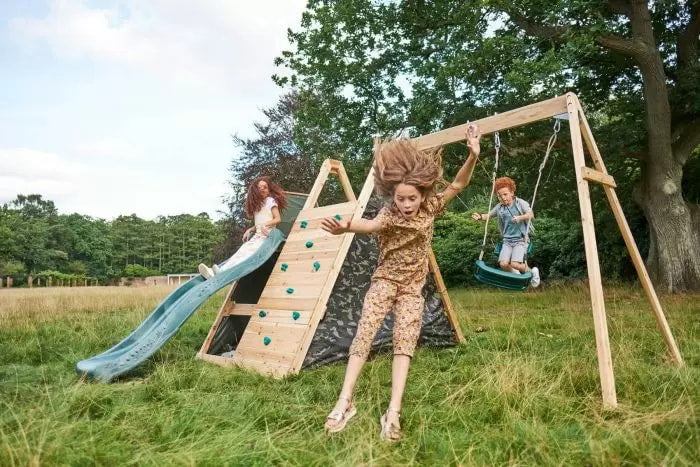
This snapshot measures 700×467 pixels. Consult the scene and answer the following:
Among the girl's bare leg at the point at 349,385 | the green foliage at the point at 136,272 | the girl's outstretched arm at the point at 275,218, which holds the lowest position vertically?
the green foliage at the point at 136,272

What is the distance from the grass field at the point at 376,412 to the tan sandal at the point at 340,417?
0.16 feet

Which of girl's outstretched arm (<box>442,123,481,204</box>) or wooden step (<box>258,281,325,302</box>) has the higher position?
girl's outstretched arm (<box>442,123,481,204</box>)

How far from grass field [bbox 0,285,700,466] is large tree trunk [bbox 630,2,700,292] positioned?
5.77 meters

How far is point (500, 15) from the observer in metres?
10.9

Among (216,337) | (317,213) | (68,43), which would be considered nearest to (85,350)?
(216,337)

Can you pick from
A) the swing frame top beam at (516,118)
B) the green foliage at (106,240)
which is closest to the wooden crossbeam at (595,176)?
the swing frame top beam at (516,118)

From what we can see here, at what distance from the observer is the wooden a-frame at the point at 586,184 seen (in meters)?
3.31

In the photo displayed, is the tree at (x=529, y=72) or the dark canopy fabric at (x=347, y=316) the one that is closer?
the dark canopy fabric at (x=347, y=316)

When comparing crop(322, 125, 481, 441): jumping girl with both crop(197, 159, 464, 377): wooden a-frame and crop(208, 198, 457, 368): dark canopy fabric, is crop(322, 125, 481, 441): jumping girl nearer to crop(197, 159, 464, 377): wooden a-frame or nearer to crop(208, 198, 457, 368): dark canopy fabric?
crop(197, 159, 464, 377): wooden a-frame

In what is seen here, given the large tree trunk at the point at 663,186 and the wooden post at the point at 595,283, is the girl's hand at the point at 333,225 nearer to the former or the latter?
the wooden post at the point at 595,283

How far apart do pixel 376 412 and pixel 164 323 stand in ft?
7.87

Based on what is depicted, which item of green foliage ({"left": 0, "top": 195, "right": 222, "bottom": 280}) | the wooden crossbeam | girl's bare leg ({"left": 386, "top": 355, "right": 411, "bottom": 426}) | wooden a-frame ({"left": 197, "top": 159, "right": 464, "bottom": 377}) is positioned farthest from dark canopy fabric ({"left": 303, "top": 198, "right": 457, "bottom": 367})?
green foliage ({"left": 0, "top": 195, "right": 222, "bottom": 280})

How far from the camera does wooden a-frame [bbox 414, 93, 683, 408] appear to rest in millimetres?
3311

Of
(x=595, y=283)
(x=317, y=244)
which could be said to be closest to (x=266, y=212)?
(x=317, y=244)
